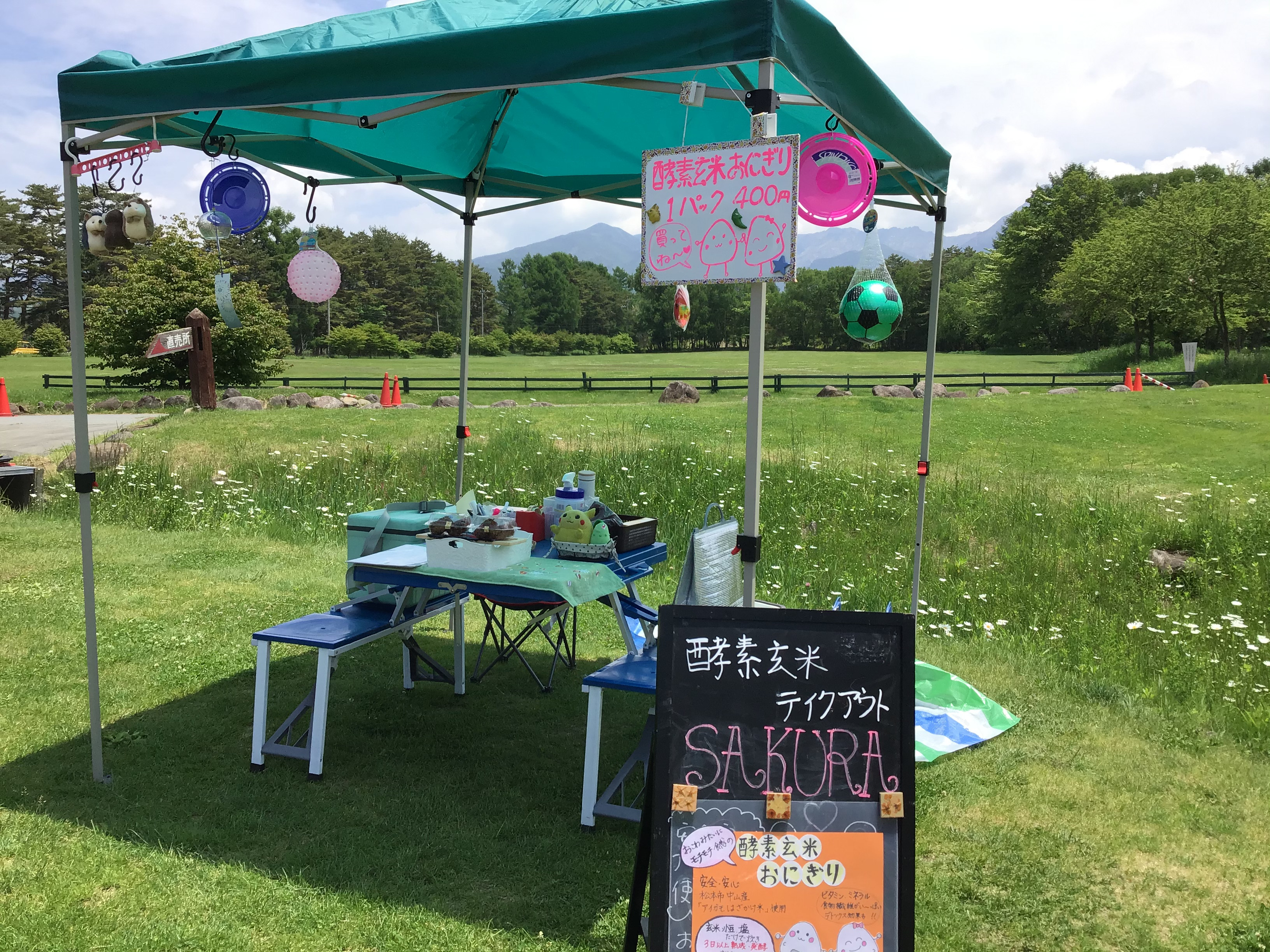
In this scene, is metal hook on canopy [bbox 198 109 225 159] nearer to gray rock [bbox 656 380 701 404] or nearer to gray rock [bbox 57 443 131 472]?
gray rock [bbox 57 443 131 472]

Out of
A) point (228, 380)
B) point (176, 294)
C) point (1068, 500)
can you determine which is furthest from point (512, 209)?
point (228, 380)

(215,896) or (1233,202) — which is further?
(1233,202)

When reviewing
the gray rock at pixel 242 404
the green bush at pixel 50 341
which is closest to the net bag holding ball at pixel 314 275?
the gray rock at pixel 242 404

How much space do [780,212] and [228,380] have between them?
2555 cm

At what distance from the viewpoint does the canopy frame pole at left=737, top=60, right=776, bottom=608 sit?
9.76 feet

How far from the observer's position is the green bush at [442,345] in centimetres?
5509

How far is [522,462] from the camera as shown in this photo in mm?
10984

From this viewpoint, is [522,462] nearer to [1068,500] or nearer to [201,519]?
[201,519]

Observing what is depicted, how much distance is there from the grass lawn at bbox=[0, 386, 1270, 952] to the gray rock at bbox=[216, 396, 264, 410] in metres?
8.49

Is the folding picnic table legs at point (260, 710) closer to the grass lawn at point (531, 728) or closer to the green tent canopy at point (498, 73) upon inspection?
the grass lawn at point (531, 728)

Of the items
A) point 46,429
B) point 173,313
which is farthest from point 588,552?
point 173,313

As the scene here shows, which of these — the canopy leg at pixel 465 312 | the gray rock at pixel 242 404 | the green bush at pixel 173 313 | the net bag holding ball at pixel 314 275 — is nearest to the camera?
the net bag holding ball at pixel 314 275

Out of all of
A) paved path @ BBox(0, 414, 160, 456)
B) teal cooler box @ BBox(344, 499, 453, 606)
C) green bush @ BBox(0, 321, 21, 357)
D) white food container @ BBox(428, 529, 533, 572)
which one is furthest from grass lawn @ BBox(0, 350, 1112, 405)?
white food container @ BBox(428, 529, 533, 572)

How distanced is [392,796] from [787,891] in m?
2.17
